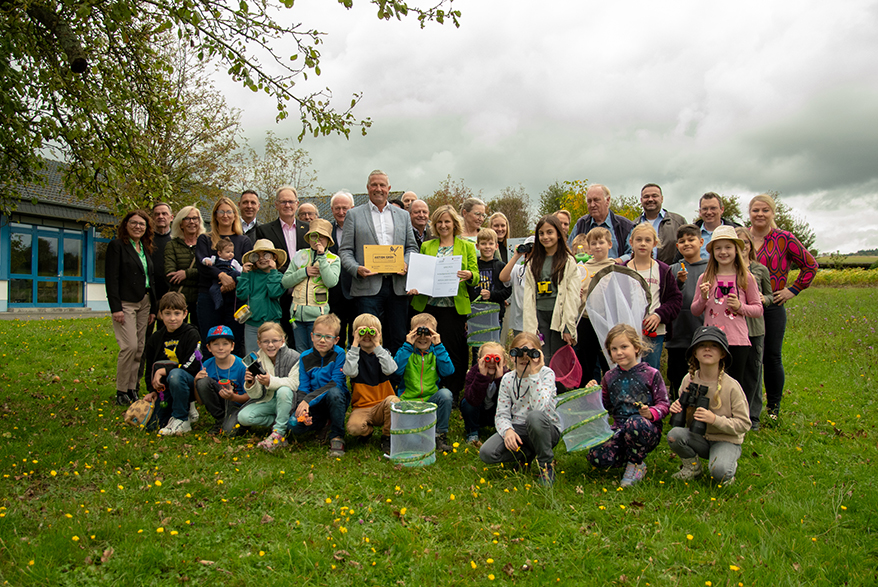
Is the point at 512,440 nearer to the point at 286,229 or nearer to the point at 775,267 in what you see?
the point at 775,267

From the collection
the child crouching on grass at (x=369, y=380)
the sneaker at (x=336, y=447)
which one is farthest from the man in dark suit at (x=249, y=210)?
the sneaker at (x=336, y=447)

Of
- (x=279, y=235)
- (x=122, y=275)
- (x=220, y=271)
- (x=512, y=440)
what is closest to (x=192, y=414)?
(x=220, y=271)

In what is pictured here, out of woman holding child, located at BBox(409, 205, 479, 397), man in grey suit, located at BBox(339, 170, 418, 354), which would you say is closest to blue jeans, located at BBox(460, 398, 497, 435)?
woman holding child, located at BBox(409, 205, 479, 397)

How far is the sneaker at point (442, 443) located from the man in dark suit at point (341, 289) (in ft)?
5.62

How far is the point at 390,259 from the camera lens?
614cm

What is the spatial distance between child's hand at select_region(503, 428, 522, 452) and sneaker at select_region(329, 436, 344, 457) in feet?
5.28

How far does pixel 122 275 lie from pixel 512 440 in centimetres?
533

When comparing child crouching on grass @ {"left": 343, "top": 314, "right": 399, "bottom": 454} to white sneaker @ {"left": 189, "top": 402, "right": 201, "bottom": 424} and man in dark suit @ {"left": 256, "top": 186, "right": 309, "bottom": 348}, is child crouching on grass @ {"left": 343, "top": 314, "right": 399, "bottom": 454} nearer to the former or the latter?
man in dark suit @ {"left": 256, "top": 186, "right": 309, "bottom": 348}

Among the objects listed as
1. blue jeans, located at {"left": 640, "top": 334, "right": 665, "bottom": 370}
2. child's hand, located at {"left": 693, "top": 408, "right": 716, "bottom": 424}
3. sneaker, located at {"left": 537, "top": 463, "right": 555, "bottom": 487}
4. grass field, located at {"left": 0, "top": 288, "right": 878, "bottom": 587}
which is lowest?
grass field, located at {"left": 0, "top": 288, "right": 878, "bottom": 587}

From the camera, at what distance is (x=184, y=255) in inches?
261

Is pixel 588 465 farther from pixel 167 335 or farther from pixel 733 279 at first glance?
pixel 167 335

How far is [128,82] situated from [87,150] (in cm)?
143

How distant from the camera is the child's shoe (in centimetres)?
430

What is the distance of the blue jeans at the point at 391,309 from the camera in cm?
618
